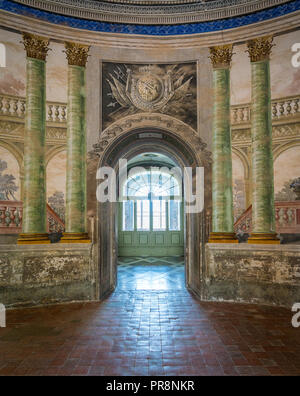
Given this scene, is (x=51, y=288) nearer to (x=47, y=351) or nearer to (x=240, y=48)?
(x=47, y=351)

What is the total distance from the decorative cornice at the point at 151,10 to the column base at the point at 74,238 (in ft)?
18.7

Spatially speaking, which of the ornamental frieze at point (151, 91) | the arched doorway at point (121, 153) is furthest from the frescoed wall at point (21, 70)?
the arched doorway at point (121, 153)

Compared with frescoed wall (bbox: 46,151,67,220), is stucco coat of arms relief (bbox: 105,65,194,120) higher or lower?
higher

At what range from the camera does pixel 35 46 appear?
25.1 ft

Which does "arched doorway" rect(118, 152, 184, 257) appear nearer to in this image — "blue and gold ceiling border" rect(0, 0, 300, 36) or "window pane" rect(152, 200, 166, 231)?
"window pane" rect(152, 200, 166, 231)

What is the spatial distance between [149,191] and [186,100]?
30.6ft

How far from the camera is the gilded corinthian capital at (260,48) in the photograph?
7570 mm

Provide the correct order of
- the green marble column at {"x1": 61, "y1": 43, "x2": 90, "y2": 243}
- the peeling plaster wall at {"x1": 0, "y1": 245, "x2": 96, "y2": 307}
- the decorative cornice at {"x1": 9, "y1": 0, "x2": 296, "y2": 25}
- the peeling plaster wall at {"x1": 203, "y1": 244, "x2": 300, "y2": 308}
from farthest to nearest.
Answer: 1. the green marble column at {"x1": 61, "y1": 43, "x2": 90, "y2": 243}
2. the decorative cornice at {"x1": 9, "y1": 0, "x2": 296, "y2": 25}
3. the peeling plaster wall at {"x1": 0, "y1": 245, "x2": 96, "y2": 307}
4. the peeling plaster wall at {"x1": 203, "y1": 244, "x2": 300, "y2": 308}

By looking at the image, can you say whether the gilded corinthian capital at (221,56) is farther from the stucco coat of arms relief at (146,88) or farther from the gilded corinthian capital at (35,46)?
the gilded corinthian capital at (35,46)

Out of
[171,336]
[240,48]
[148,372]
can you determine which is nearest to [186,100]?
[240,48]

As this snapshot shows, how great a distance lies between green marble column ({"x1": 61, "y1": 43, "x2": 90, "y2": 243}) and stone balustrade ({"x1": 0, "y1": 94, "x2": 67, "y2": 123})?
8.7 inches

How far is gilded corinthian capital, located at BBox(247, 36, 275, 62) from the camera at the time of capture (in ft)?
24.8

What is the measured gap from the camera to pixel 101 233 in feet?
26.5

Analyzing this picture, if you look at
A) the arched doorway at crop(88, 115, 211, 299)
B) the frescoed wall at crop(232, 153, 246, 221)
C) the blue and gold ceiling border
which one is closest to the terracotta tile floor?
the arched doorway at crop(88, 115, 211, 299)
